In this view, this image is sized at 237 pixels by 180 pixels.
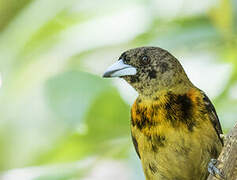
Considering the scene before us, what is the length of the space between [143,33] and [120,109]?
0.70 m

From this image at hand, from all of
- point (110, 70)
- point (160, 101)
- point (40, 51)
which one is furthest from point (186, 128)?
point (40, 51)

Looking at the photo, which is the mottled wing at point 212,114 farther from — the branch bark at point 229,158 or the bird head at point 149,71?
the branch bark at point 229,158

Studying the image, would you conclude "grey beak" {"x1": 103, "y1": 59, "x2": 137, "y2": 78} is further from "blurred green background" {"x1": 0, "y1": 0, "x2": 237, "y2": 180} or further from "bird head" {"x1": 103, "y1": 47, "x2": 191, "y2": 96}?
"blurred green background" {"x1": 0, "y1": 0, "x2": 237, "y2": 180}

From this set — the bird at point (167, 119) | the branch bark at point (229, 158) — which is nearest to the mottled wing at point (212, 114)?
the bird at point (167, 119)

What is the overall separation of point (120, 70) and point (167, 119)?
1.50 feet

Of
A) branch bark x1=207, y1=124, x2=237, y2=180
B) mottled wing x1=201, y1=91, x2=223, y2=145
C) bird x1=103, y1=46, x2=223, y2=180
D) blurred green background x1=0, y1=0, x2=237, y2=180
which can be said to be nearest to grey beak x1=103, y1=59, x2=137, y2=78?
bird x1=103, y1=46, x2=223, y2=180

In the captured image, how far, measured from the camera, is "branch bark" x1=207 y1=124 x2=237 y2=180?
13.2 feet

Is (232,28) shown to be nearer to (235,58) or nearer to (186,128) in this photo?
(235,58)

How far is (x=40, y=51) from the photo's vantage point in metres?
5.58

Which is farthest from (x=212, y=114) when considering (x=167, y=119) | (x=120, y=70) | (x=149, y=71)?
(x=120, y=70)

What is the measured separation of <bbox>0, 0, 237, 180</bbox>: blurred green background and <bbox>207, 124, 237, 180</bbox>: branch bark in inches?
29.2

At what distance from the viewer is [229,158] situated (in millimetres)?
4074

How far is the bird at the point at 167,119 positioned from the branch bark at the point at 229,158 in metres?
0.79

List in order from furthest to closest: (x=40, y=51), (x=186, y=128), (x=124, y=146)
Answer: (x=40, y=51) < (x=124, y=146) < (x=186, y=128)
